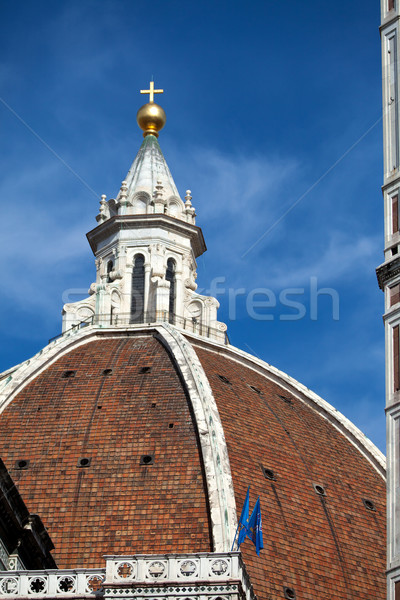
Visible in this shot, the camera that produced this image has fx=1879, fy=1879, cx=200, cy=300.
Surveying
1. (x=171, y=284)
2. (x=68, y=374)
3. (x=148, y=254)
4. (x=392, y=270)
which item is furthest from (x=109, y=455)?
(x=392, y=270)

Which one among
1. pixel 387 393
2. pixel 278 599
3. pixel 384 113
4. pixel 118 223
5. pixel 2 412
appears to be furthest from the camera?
pixel 118 223

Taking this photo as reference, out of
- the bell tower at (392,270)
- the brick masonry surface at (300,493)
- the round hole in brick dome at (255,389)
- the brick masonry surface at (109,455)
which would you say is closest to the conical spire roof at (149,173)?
the brick masonry surface at (300,493)

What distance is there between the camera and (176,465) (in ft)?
230

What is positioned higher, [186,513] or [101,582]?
[186,513]

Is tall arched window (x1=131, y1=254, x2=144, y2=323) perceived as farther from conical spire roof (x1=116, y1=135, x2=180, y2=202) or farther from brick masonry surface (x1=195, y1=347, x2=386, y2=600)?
brick masonry surface (x1=195, y1=347, x2=386, y2=600)

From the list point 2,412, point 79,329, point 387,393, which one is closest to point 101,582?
point 387,393

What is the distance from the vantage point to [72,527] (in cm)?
6762

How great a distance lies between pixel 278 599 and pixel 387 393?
30.7 meters

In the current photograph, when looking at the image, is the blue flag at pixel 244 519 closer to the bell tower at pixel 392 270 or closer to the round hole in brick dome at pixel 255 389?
the bell tower at pixel 392 270

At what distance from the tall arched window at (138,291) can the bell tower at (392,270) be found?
4567 cm

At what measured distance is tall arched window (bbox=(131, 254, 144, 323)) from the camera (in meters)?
85.2

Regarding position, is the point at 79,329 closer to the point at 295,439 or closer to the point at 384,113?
the point at 295,439

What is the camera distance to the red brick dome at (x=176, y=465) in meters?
67.3

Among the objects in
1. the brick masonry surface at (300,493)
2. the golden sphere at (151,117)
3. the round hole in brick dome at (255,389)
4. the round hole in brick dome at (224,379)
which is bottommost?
the brick masonry surface at (300,493)
